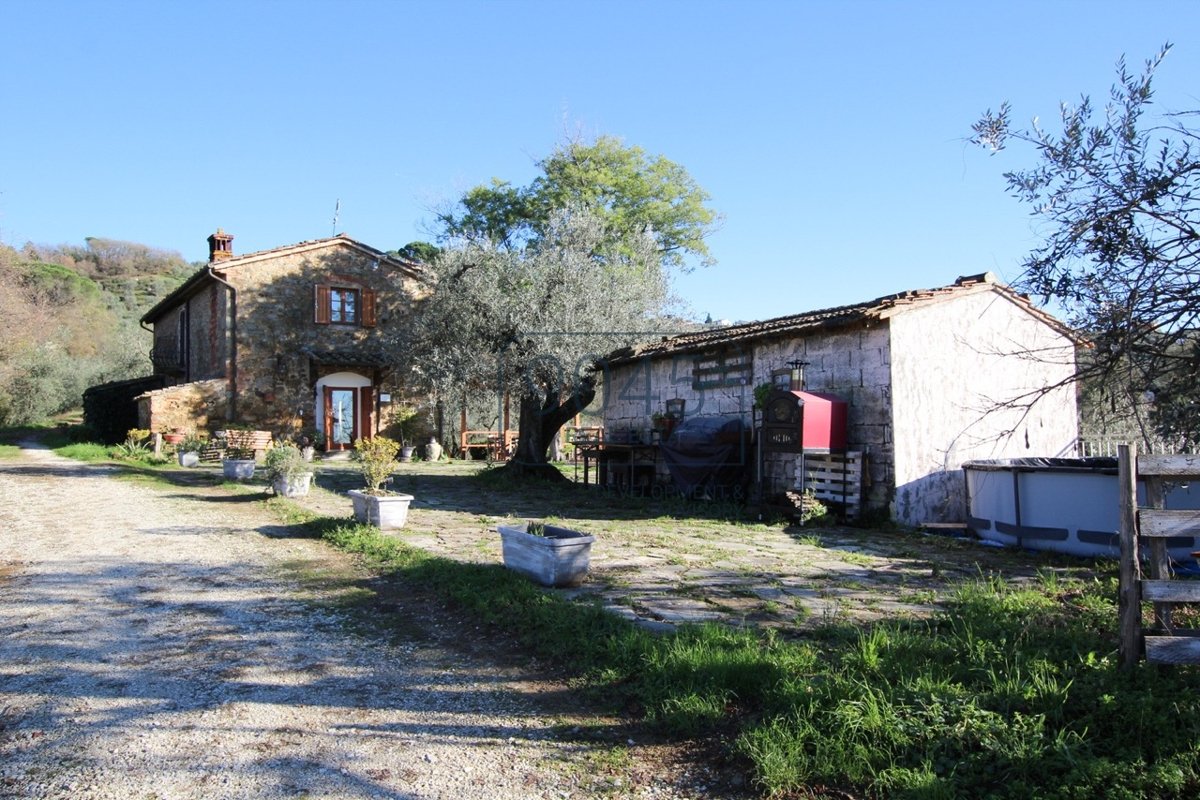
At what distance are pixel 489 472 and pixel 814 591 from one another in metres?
12.4

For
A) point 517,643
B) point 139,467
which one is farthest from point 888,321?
point 139,467

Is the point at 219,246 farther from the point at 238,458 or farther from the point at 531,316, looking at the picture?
the point at 531,316

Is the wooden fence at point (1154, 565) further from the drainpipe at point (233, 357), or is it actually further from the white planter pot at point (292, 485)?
the drainpipe at point (233, 357)

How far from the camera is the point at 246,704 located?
3947mm

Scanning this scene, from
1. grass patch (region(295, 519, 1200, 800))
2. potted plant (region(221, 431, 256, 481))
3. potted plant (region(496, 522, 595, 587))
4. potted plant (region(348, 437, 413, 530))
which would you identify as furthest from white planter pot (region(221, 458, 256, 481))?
grass patch (region(295, 519, 1200, 800))

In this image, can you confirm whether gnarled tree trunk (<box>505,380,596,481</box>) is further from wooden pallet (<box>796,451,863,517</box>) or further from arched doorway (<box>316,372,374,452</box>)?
arched doorway (<box>316,372,374,452</box>)

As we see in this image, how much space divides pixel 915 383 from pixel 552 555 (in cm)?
678

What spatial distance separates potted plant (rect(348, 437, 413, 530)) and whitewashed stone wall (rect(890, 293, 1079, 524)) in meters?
6.73

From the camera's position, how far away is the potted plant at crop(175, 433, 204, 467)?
61.5ft

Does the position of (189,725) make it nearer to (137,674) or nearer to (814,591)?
(137,674)

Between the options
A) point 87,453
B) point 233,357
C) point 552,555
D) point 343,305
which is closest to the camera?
point 552,555

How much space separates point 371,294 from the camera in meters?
23.6

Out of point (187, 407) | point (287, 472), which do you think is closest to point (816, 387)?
point (287, 472)

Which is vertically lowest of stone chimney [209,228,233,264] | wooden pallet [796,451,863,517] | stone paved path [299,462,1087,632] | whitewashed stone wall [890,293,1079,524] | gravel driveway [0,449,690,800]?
gravel driveway [0,449,690,800]
